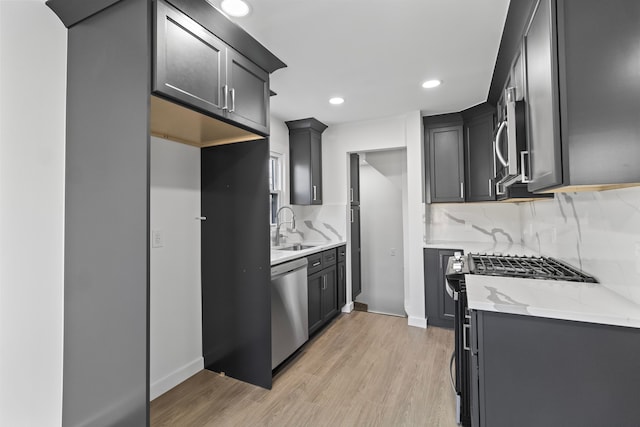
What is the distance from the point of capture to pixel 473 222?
3.72m

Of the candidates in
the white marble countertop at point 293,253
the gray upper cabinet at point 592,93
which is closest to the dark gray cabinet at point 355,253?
the white marble countertop at point 293,253

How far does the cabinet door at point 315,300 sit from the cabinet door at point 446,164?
5.53 feet

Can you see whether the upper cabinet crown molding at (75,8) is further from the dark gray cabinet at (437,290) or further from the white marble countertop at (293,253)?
the dark gray cabinet at (437,290)

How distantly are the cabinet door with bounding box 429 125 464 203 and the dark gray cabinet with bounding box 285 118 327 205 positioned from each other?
Result: 1.39m

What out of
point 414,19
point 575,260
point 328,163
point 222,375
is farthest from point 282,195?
point 575,260

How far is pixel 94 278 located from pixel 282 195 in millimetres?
2456

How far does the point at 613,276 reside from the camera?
1.43 metres

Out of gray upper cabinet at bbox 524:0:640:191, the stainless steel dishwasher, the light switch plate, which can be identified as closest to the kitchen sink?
the stainless steel dishwasher

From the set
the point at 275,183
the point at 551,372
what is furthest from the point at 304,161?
the point at 551,372

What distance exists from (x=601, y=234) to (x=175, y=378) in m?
2.88

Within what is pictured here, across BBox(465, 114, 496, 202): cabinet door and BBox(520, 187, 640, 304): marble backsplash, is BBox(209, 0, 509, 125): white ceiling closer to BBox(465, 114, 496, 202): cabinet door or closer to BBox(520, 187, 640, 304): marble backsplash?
BBox(465, 114, 496, 202): cabinet door

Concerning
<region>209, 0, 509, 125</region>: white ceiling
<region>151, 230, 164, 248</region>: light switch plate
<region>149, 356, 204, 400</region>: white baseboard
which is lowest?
<region>149, 356, 204, 400</region>: white baseboard

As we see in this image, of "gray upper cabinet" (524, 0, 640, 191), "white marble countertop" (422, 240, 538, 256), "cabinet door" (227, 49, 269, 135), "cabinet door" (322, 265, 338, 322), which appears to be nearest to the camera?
"gray upper cabinet" (524, 0, 640, 191)

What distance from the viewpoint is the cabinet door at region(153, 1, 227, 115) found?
1364 millimetres
